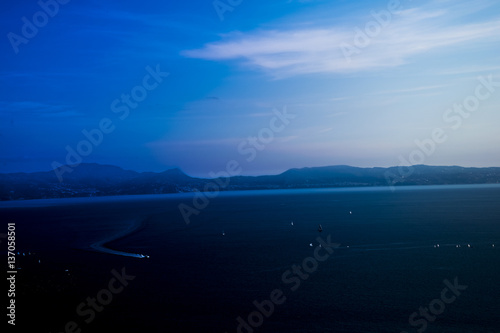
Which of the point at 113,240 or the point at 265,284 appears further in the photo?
the point at 113,240

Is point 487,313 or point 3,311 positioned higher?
point 3,311

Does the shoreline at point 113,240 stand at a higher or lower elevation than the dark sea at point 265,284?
higher

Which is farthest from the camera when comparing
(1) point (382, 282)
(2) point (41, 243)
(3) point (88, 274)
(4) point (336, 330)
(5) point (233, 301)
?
(2) point (41, 243)

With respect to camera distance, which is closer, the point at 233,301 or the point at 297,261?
the point at 233,301

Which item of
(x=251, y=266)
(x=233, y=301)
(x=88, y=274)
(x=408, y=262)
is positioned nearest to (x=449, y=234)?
(x=408, y=262)

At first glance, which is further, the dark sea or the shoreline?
the shoreline

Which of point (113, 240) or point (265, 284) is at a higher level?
point (113, 240)

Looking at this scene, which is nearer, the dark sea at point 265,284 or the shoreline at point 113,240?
the dark sea at point 265,284

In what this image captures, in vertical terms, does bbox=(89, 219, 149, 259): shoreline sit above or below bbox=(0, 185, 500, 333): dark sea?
above

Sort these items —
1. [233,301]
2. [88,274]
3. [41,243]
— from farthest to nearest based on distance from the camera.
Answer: [41,243]
[88,274]
[233,301]

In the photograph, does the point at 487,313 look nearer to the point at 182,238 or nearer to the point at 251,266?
the point at 251,266

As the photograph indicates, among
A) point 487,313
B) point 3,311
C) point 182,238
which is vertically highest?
point 182,238
